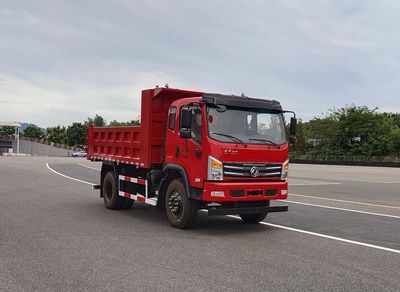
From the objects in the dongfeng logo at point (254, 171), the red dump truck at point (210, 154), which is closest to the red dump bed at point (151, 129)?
the red dump truck at point (210, 154)

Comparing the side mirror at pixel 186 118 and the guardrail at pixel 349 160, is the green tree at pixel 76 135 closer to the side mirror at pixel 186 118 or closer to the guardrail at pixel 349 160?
the guardrail at pixel 349 160

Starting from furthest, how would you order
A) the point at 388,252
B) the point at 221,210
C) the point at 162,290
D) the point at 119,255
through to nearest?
1. the point at 221,210
2. the point at 388,252
3. the point at 119,255
4. the point at 162,290

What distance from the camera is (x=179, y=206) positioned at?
357 inches

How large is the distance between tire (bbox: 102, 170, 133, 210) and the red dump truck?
147 cm

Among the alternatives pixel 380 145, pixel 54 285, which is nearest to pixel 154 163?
pixel 54 285

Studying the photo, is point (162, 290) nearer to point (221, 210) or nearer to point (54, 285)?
point (54, 285)

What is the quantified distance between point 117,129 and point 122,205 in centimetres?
197

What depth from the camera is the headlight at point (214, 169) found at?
8.27 m

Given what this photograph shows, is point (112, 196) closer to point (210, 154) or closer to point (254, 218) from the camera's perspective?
point (254, 218)

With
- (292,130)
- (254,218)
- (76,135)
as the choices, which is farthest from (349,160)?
(76,135)

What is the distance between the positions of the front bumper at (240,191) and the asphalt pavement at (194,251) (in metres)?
0.70

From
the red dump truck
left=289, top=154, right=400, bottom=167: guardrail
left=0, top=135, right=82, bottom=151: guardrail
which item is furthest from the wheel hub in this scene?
left=0, top=135, right=82, bottom=151: guardrail

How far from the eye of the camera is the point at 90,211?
11.5 metres

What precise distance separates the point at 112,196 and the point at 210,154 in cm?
454
